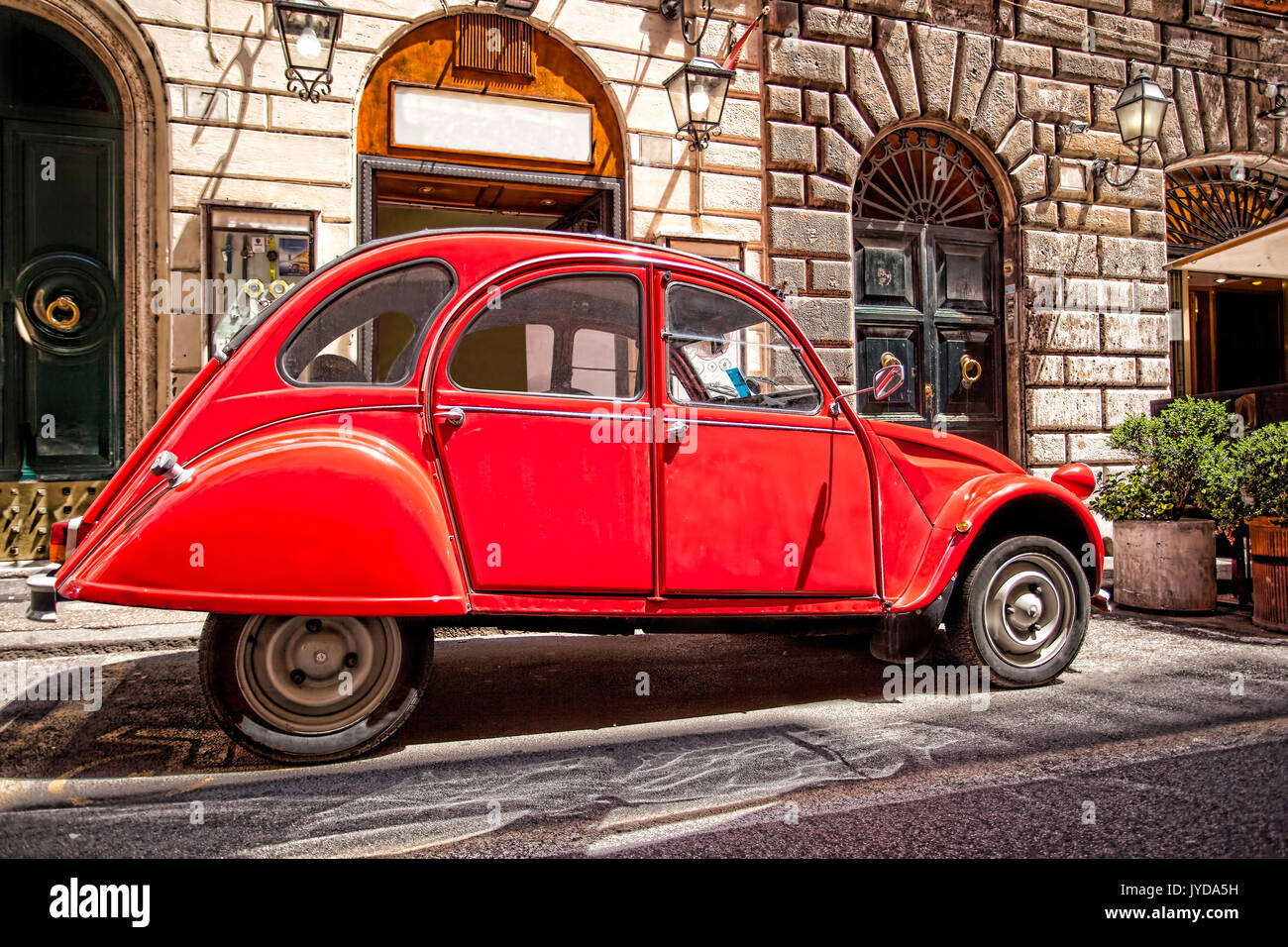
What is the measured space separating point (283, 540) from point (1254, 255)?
8481 millimetres

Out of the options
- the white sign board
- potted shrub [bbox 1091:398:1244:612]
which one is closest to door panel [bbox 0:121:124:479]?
the white sign board

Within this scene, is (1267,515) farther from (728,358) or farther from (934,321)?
(934,321)

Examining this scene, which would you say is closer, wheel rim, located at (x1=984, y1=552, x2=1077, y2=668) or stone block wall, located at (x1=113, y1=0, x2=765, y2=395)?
wheel rim, located at (x1=984, y1=552, x2=1077, y2=668)

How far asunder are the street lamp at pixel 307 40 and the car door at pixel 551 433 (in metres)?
5.27

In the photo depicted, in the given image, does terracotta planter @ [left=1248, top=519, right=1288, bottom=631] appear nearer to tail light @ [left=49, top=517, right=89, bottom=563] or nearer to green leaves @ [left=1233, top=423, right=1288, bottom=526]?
green leaves @ [left=1233, top=423, right=1288, bottom=526]

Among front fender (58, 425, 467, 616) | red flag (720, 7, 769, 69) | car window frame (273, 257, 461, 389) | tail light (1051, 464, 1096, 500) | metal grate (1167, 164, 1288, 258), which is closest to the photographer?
front fender (58, 425, 467, 616)

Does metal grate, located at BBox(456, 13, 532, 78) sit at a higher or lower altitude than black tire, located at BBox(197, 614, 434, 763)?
higher

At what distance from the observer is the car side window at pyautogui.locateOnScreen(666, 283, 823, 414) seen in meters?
3.77

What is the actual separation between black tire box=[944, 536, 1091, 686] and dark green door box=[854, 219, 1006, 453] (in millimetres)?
5273

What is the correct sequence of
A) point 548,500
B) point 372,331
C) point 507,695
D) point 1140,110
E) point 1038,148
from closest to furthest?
point 548,500, point 372,331, point 507,695, point 1140,110, point 1038,148

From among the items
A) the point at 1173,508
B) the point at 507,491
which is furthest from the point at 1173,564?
the point at 507,491

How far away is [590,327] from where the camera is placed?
3.73m

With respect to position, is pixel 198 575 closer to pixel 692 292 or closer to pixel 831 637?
pixel 692 292
